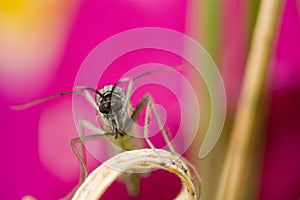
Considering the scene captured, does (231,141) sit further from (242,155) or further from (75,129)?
(75,129)

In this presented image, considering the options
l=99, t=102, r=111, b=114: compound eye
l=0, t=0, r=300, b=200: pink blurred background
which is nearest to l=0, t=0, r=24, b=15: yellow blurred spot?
l=0, t=0, r=300, b=200: pink blurred background

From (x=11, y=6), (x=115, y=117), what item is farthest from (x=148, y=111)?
(x=11, y=6)

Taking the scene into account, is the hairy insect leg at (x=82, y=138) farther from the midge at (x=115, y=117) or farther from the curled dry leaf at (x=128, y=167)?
the curled dry leaf at (x=128, y=167)

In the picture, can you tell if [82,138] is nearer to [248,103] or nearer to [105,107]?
[105,107]

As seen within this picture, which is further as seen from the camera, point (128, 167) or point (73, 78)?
point (73, 78)

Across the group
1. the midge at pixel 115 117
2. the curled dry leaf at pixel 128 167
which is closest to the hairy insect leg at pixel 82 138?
the midge at pixel 115 117

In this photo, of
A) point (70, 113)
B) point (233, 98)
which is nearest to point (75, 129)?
point (70, 113)
